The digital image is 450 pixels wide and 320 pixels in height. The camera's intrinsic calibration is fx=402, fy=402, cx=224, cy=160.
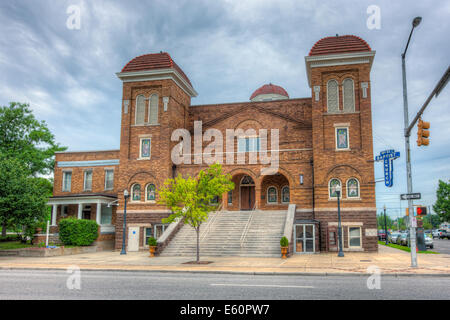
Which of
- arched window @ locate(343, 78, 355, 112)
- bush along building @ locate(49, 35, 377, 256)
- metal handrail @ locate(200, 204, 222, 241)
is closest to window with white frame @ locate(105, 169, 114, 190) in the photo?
bush along building @ locate(49, 35, 377, 256)

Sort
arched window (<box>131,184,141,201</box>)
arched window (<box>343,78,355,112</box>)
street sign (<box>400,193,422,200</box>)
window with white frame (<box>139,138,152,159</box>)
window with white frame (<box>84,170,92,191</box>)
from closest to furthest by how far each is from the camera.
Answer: street sign (<box>400,193,422,200</box>), arched window (<box>343,78,355,112</box>), arched window (<box>131,184,141,201</box>), window with white frame (<box>139,138,152,159</box>), window with white frame (<box>84,170,92,191</box>)

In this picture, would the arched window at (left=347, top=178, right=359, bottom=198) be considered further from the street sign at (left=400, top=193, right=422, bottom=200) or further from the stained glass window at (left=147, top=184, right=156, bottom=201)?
the stained glass window at (left=147, top=184, right=156, bottom=201)

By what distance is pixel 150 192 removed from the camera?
30.7m

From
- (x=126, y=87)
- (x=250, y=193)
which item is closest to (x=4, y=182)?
(x=126, y=87)

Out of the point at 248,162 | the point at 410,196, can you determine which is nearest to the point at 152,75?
the point at 248,162

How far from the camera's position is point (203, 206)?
21047mm

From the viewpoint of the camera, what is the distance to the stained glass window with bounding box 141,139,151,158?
103ft

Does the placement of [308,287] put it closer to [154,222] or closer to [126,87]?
[154,222]

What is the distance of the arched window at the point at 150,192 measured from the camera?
30.5 metres

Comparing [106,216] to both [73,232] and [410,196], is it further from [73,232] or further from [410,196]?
[410,196]

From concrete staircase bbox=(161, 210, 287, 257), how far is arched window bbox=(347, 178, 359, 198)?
182 inches

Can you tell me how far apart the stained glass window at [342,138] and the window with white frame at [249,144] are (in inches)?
266

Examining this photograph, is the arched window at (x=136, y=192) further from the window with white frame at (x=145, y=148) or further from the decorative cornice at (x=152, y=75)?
the decorative cornice at (x=152, y=75)

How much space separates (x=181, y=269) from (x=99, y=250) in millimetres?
15586
